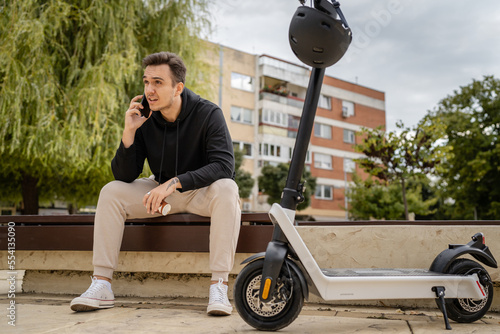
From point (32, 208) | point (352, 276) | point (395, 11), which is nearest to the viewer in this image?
point (352, 276)

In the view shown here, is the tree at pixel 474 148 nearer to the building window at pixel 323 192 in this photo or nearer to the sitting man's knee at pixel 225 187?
the building window at pixel 323 192

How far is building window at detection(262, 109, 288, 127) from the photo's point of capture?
3002 centimetres

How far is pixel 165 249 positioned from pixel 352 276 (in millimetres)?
1237

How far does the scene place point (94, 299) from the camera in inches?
84.7

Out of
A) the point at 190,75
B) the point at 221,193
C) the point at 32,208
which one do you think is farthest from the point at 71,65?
the point at 221,193

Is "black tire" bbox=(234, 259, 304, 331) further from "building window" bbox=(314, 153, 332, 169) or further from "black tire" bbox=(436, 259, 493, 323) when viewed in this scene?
"building window" bbox=(314, 153, 332, 169)

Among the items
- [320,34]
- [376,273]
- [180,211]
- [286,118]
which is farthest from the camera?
[286,118]

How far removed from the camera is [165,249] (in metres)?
2.62

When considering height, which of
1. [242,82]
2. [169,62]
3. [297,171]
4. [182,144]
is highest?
[242,82]

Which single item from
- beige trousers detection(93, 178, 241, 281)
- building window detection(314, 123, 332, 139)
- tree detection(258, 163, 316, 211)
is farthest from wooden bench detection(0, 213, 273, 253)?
building window detection(314, 123, 332, 139)

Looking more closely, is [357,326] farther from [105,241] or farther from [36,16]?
[36,16]

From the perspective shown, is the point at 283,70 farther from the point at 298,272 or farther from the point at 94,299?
the point at 298,272

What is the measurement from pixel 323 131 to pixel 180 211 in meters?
31.7

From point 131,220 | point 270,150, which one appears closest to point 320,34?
point 131,220
